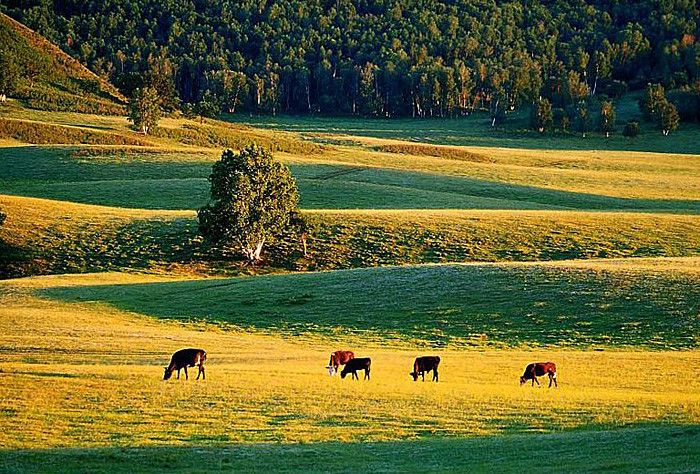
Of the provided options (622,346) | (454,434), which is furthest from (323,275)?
(454,434)

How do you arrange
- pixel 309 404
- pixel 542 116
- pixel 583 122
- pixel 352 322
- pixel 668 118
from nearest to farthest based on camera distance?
pixel 309 404 → pixel 352 322 → pixel 668 118 → pixel 583 122 → pixel 542 116

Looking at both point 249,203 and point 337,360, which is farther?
point 249,203

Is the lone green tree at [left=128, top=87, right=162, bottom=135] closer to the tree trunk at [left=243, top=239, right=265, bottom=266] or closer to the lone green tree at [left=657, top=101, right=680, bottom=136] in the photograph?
the tree trunk at [left=243, top=239, right=265, bottom=266]

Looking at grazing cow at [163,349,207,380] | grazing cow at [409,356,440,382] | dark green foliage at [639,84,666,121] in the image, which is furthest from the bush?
grazing cow at [163,349,207,380]

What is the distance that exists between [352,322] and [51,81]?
13662cm

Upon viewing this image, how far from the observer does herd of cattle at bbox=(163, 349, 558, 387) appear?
994 inches

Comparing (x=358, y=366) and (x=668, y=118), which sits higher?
(x=668, y=118)

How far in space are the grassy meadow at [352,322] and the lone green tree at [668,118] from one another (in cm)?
6124

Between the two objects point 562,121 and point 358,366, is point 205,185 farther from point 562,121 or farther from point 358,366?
point 562,121

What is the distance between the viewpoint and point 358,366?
2612 cm

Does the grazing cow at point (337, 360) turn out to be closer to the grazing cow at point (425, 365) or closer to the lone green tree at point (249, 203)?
the grazing cow at point (425, 365)

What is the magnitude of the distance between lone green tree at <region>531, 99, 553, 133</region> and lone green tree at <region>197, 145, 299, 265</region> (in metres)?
109

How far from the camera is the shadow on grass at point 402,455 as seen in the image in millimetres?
16422

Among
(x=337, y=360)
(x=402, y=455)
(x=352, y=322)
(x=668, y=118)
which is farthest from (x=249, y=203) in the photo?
(x=668, y=118)
